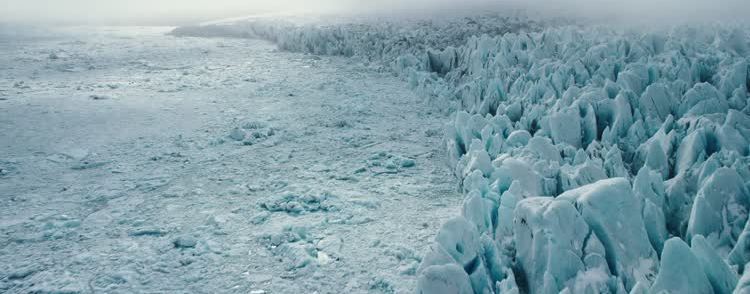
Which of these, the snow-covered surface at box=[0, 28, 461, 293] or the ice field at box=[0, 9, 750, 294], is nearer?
the ice field at box=[0, 9, 750, 294]

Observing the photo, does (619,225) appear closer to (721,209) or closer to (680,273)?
(680,273)

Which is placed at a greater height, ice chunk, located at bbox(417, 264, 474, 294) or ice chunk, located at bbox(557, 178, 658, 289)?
ice chunk, located at bbox(557, 178, 658, 289)

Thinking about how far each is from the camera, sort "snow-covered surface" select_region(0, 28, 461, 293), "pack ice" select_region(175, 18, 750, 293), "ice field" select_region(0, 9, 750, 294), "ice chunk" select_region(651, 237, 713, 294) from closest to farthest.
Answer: "ice chunk" select_region(651, 237, 713, 294), "pack ice" select_region(175, 18, 750, 293), "ice field" select_region(0, 9, 750, 294), "snow-covered surface" select_region(0, 28, 461, 293)

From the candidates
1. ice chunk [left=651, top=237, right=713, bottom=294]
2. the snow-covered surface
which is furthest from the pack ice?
the snow-covered surface

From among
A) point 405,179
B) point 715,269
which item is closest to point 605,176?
point 715,269

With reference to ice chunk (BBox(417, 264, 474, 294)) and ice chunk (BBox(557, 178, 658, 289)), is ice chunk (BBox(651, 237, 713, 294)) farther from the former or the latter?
ice chunk (BBox(417, 264, 474, 294))

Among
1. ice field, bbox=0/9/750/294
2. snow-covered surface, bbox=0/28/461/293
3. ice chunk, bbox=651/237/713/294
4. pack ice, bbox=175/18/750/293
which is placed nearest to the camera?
ice chunk, bbox=651/237/713/294

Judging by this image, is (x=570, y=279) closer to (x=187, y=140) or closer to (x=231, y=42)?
(x=187, y=140)
